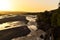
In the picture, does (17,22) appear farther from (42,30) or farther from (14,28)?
(42,30)

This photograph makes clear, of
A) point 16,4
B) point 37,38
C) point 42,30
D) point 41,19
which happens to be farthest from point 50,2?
point 37,38

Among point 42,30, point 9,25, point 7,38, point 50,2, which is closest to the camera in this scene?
point 7,38

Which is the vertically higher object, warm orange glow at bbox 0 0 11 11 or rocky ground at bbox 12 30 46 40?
warm orange glow at bbox 0 0 11 11

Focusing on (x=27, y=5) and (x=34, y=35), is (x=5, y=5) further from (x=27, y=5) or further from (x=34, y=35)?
(x=34, y=35)

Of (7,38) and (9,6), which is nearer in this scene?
(7,38)

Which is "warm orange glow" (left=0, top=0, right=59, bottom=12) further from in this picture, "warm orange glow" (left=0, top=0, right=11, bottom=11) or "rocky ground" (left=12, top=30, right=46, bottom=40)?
"rocky ground" (left=12, top=30, right=46, bottom=40)

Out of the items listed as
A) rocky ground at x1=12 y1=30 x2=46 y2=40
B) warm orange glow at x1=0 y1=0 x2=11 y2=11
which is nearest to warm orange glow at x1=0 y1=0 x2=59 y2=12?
warm orange glow at x1=0 y1=0 x2=11 y2=11

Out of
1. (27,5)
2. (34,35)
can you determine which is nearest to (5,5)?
(27,5)

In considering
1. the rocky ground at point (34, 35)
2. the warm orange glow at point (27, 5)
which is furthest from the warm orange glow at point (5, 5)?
the rocky ground at point (34, 35)

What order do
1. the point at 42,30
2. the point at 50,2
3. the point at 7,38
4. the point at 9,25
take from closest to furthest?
1. the point at 7,38
2. the point at 42,30
3. the point at 9,25
4. the point at 50,2

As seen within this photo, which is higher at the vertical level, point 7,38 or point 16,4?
point 16,4
